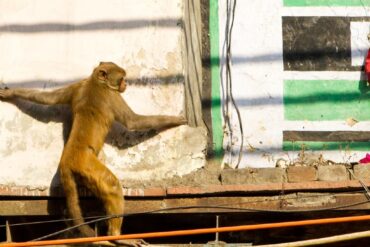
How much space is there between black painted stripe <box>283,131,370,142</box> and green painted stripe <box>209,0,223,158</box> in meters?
0.57

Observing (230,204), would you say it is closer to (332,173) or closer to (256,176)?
(256,176)

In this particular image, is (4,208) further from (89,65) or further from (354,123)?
(354,123)

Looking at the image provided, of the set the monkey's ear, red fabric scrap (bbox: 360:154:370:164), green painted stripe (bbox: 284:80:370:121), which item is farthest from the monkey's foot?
red fabric scrap (bbox: 360:154:370:164)

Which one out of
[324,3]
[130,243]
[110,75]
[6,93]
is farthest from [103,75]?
[324,3]

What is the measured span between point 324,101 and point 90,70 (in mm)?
2029

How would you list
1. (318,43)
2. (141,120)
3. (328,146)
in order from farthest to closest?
(318,43) → (328,146) → (141,120)

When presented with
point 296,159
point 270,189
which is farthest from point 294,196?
point 296,159

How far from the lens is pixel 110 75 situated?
9156mm

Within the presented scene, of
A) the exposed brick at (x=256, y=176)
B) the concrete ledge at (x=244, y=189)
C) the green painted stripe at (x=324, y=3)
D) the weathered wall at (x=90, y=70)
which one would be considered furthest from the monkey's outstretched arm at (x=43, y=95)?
the green painted stripe at (x=324, y=3)

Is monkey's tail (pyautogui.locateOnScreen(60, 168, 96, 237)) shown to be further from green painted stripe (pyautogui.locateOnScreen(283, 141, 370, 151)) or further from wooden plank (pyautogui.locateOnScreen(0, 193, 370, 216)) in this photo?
green painted stripe (pyautogui.locateOnScreen(283, 141, 370, 151))

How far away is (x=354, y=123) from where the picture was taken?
9.73 metres

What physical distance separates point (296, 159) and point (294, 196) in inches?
34.4

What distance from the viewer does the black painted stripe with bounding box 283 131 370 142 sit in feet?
31.8

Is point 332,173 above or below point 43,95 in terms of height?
below
